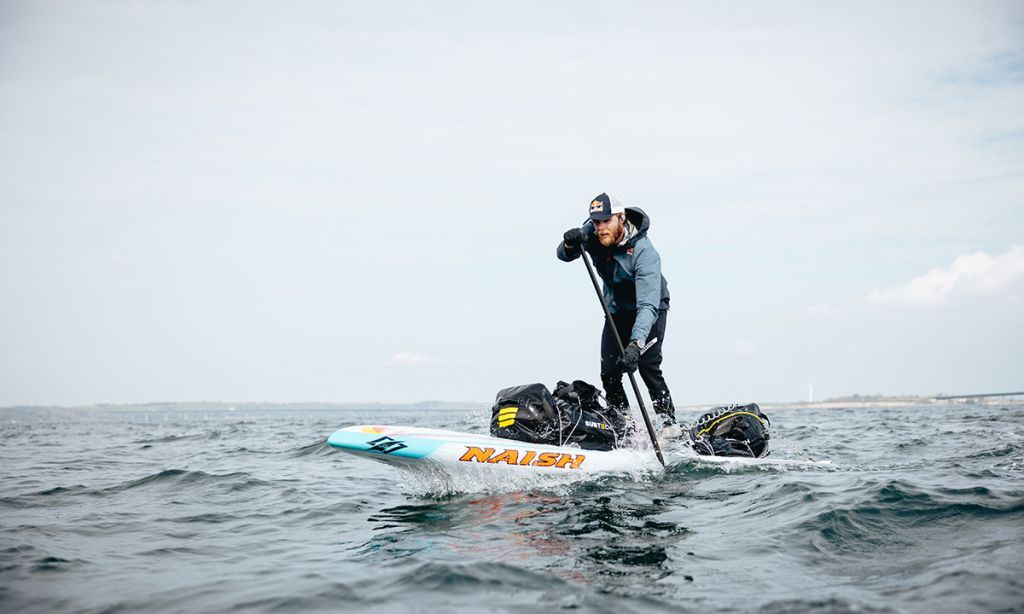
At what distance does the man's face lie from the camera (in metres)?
8.43

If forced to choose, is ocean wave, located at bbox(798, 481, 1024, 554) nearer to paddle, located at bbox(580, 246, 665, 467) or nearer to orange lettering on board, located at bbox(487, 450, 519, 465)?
paddle, located at bbox(580, 246, 665, 467)

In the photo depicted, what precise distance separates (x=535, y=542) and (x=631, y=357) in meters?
3.16

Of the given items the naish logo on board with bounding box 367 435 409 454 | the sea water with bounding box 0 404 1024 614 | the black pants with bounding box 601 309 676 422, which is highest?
the black pants with bounding box 601 309 676 422

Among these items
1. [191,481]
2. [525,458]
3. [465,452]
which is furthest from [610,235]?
[191,481]

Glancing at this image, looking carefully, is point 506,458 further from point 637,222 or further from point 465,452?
point 637,222

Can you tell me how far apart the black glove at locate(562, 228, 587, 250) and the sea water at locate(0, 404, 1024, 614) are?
2.68 metres

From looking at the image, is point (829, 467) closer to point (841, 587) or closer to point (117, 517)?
point (841, 587)

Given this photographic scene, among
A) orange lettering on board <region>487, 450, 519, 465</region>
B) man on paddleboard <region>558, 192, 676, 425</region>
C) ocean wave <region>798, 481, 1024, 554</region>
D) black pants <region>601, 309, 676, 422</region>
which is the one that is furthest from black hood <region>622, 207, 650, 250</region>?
ocean wave <region>798, 481, 1024, 554</region>

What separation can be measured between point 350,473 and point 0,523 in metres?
4.14

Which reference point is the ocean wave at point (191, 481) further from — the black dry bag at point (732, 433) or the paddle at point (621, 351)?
the black dry bag at point (732, 433)

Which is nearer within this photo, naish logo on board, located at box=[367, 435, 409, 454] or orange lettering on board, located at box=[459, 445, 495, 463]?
naish logo on board, located at box=[367, 435, 409, 454]

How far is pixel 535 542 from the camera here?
5234 mm

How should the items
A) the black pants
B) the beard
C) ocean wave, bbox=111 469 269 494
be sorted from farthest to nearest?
the black pants < ocean wave, bbox=111 469 269 494 < the beard

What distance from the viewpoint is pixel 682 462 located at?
862 centimetres
